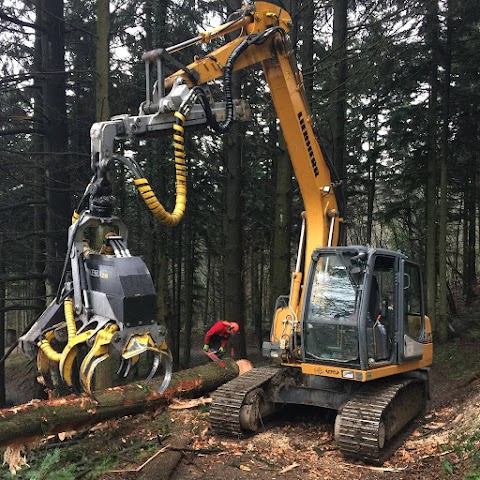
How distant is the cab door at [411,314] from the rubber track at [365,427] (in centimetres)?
73

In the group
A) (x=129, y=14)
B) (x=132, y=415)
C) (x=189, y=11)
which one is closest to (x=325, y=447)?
(x=132, y=415)

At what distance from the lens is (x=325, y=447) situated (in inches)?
246

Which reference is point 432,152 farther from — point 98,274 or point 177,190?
point 98,274

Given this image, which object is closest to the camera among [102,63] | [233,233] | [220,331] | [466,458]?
[466,458]

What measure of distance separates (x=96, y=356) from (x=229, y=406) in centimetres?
318

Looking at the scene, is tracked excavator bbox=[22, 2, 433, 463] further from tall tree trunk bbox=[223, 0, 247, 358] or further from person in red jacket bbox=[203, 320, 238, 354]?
tall tree trunk bbox=[223, 0, 247, 358]

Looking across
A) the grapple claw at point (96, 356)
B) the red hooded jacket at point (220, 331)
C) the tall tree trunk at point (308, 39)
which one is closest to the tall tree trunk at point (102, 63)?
the tall tree trunk at point (308, 39)

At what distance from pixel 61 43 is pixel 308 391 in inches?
368

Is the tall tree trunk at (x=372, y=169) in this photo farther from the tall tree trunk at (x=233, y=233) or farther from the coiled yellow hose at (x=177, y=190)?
the coiled yellow hose at (x=177, y=190)

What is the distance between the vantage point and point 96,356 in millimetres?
3678

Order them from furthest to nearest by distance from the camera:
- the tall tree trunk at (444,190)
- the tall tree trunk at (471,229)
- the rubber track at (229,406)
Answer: the tall tree trunk at (471,229) < the tall tree trunk at (444,190) < the rubber track at (229,406)

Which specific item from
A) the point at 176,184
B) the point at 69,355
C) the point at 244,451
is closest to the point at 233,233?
the point at 244,451

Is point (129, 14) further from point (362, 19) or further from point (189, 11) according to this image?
point (362, 19)

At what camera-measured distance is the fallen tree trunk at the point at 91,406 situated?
5457mm
